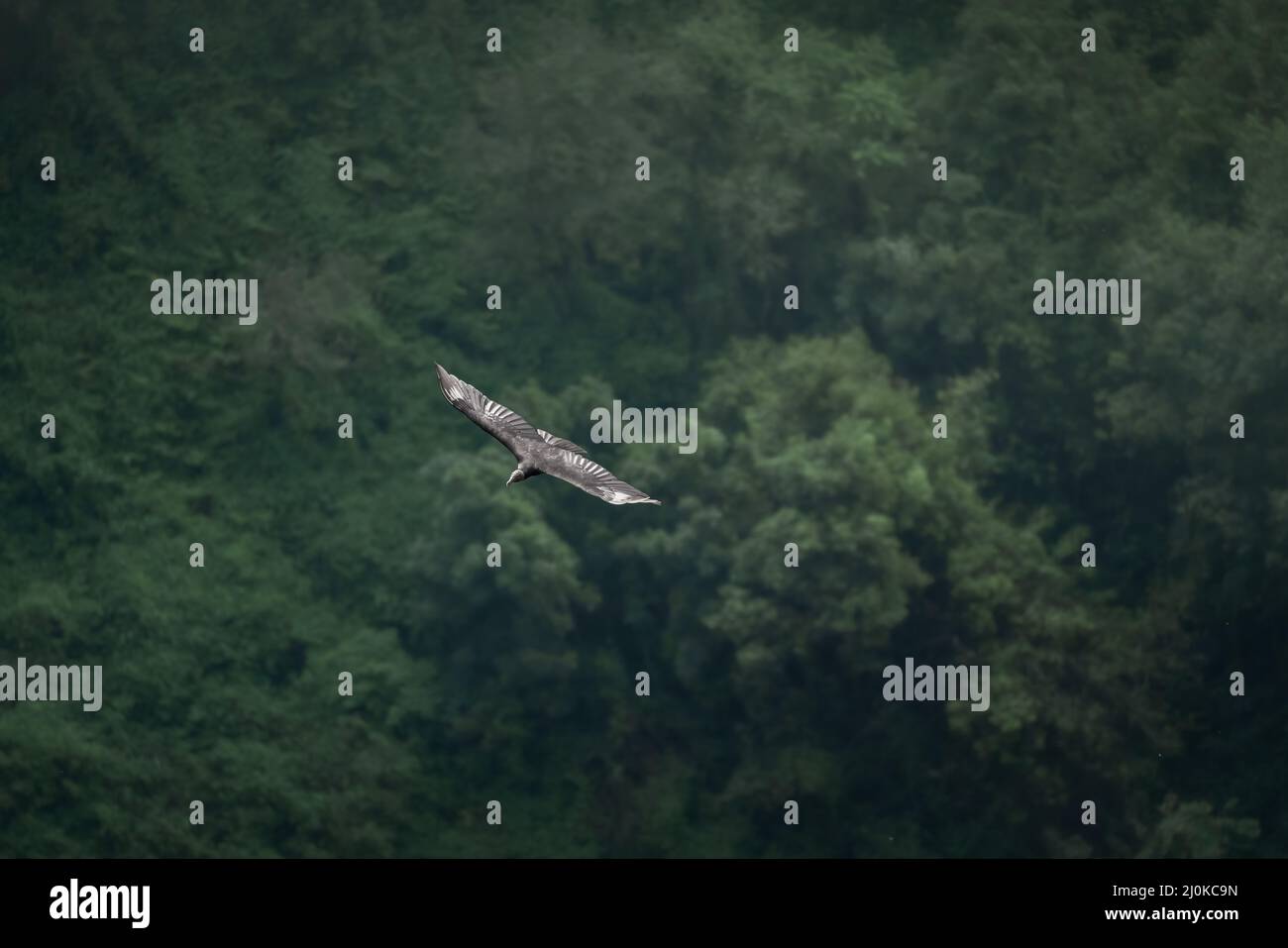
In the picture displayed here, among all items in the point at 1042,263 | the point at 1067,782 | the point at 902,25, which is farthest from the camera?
the point at 902,25

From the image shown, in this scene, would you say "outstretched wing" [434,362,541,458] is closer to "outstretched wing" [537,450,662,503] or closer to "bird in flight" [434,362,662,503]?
"bird in flight" [434,362,662,503]

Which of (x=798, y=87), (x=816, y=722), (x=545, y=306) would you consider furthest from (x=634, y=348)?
(x=816, y=722)

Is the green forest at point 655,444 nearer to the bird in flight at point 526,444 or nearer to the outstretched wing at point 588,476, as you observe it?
the bird in flight at point 526,444

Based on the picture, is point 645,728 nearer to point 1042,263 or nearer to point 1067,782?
point 1067,782

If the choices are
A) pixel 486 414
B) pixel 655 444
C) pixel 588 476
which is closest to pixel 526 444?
pixel 486 414

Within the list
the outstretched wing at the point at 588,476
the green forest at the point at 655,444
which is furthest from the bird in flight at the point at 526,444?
the green forest at the point at 655,444
